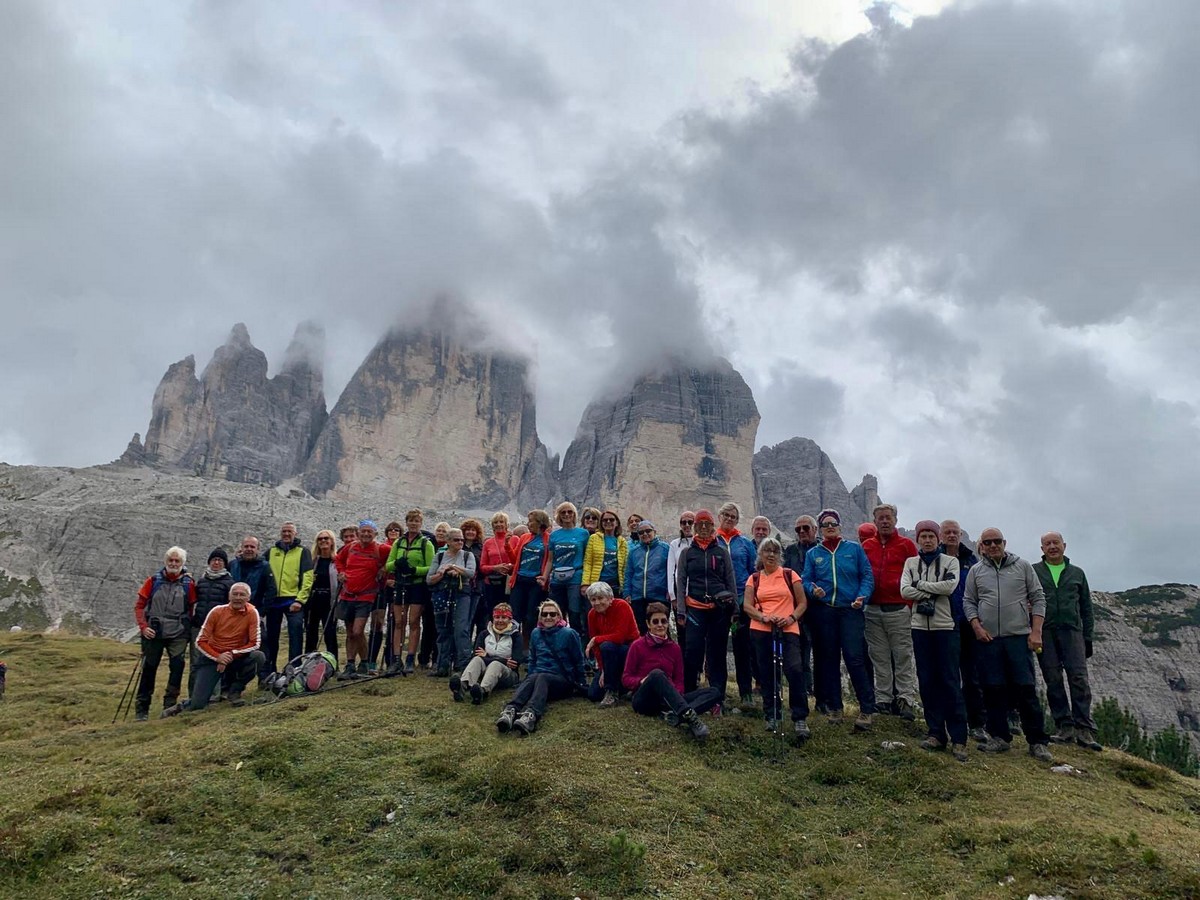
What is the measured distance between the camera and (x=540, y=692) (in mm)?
9445

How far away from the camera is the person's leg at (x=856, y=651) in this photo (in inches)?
366

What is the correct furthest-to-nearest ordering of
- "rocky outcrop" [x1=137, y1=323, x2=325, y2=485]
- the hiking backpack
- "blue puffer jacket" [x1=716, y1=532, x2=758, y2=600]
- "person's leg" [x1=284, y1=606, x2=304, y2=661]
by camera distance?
1. "rocky outcrop" [x1=137, y1=323, x2=325, y2=485]
2. "person's leg" [x1=284, y1=606, x2=304, y2=661]
3. the hiking backpack
4. "blue puffer jacket" [x1=716, y1=532, x2=758, y2=600]

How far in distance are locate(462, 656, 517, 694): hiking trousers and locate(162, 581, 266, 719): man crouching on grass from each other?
397 centimetres

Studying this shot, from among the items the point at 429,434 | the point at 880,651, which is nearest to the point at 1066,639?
the point at 880,651

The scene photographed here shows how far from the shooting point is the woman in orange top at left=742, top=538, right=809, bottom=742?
29.7 ft

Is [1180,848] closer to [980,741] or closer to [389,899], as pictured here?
[980,741]


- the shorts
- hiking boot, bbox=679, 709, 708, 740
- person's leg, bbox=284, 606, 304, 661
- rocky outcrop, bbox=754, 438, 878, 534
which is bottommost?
hiking boot, bbox=679, 709, 708, 740

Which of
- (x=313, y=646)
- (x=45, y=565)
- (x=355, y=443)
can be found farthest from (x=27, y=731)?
(x=355, y=443)

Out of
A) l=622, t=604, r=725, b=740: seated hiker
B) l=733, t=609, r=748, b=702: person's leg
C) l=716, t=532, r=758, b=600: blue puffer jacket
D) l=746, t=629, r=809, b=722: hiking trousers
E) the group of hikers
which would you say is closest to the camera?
the group of hikers

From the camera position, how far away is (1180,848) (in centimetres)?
592

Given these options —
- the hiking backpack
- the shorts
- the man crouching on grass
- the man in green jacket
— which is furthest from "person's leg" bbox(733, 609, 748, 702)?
the man crouching on grass

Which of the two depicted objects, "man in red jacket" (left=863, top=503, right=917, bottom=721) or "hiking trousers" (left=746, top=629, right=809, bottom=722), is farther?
"man in red jacket" (left=863, top=503, right=917, bottom=721)

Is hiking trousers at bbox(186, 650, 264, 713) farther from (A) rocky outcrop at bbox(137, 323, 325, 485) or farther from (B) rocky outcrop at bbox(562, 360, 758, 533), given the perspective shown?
(A) rocky outcrop at bbox(137, 323, 325, 485)

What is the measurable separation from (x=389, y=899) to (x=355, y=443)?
152 metres
